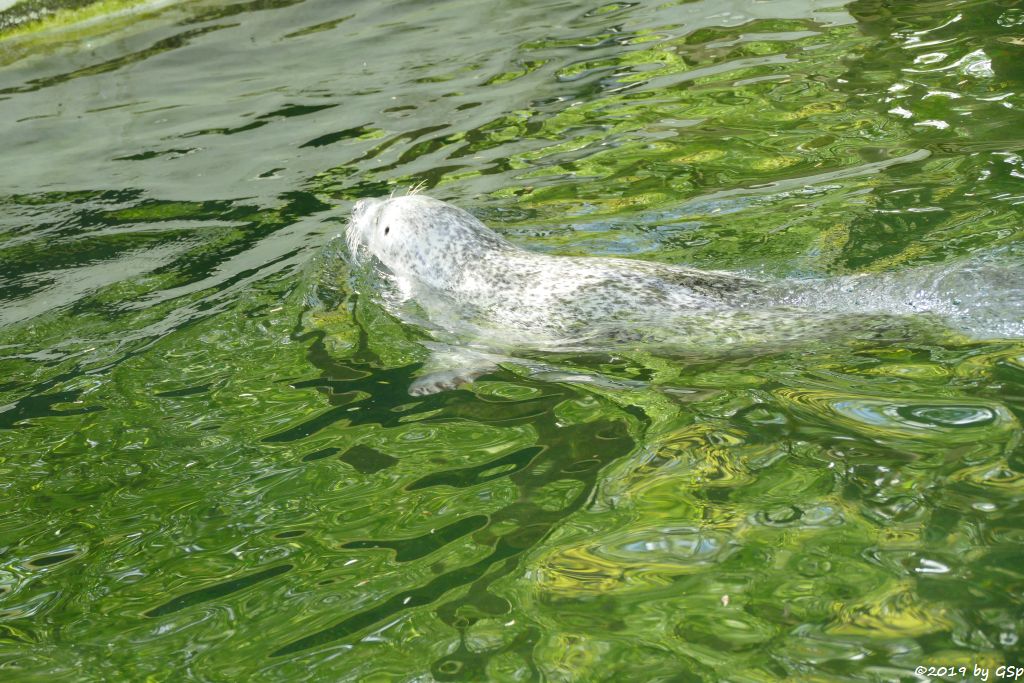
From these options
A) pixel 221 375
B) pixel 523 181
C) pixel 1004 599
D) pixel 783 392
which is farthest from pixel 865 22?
A: pixel 1004 599

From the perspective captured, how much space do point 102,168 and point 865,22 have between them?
671 cm

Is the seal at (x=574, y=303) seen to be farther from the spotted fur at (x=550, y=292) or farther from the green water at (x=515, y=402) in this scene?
the green water at (x=515, y=402)

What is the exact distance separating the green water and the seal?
0.54 feet

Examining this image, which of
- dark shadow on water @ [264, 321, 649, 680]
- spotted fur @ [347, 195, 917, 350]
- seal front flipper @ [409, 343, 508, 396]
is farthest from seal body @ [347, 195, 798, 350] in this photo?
dark shadow on water @ [264, 321, 649, 680]

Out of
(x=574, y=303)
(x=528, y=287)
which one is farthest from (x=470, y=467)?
(x=528, y=287)

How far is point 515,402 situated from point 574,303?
3.10ft

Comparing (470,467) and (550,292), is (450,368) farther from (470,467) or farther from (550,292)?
(470,467)

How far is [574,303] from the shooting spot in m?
5.23

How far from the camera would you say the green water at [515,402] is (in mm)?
3014

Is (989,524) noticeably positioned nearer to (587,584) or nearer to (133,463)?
(587,584)

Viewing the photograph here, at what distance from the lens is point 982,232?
5.44 meters

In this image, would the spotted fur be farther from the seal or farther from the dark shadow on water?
the dark shadow on water

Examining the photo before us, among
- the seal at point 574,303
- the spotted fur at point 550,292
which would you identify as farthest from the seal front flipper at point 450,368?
the spotted fur at point 550,292

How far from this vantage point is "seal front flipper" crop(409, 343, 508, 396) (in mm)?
4668
